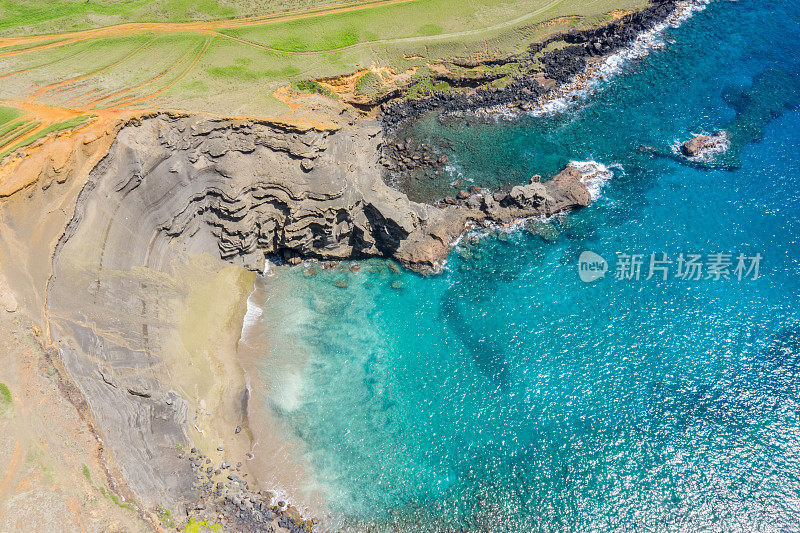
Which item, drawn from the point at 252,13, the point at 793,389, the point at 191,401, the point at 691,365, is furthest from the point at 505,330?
the point at 252,13

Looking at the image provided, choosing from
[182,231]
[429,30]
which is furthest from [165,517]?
[429,30]

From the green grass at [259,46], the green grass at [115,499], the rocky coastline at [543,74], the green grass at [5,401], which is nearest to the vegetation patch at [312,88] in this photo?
the green grass at [259,46]

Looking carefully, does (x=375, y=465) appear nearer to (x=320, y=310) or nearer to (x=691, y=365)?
(x=320, y=310)

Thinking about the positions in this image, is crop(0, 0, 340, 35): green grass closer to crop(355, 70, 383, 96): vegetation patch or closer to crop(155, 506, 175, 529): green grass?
crop(355, 70, 383, 96): vegetation patch

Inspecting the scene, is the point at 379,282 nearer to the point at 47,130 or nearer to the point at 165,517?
the point at 165,517

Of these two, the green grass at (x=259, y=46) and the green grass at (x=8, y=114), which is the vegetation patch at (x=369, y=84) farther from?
the green grass at (x=8, y=114)

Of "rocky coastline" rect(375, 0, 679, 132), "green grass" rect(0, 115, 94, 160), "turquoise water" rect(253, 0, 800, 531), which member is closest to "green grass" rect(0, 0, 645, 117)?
"rocky coastline" rect(375, 0, 679, 132)

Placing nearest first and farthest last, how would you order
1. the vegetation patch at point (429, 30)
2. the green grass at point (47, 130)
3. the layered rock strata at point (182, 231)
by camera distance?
the layered rock strata at point (182, 231), the green grass at point (47, 130), the vegetation patch at point (429, 30)
